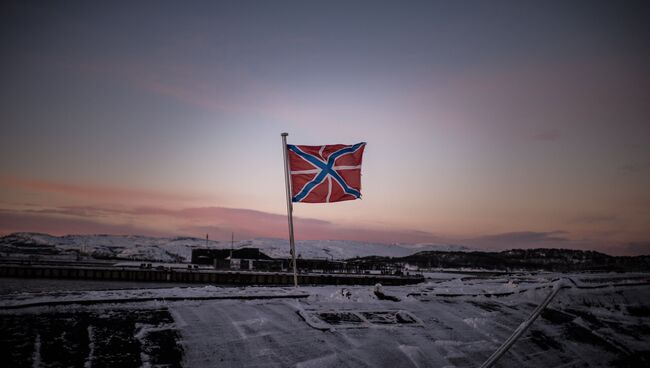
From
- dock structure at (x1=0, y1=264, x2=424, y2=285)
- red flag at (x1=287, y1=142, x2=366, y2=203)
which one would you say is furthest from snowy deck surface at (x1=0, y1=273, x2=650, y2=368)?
dock structure at (x1=0, y1=264, x2=424, y2=285)

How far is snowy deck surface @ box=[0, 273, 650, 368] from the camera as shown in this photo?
5.34 m

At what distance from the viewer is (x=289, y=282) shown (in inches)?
2859

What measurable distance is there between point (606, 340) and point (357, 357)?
657 cm

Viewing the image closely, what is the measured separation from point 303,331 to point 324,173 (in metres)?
6.62

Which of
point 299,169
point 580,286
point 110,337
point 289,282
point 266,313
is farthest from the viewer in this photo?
point 289,282

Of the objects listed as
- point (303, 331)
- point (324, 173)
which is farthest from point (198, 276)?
point (303, 331)

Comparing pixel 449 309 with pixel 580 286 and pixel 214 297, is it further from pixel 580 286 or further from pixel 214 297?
pixel 580 286

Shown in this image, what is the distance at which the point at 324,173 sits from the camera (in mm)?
12656

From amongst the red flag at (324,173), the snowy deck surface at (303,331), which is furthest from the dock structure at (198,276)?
the snowy deck surface at (303,331)

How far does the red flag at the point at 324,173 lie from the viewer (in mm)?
12461

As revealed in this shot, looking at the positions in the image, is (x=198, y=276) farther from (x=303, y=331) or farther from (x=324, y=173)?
(x=303, y=331)

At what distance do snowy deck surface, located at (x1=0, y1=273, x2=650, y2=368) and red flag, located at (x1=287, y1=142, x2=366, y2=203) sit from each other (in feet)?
11.1

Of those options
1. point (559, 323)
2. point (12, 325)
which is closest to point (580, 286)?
point (559, 323)

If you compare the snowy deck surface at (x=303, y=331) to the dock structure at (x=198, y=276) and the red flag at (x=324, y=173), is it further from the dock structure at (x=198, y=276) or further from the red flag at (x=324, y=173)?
the dock structure at (x=198, y=276)
